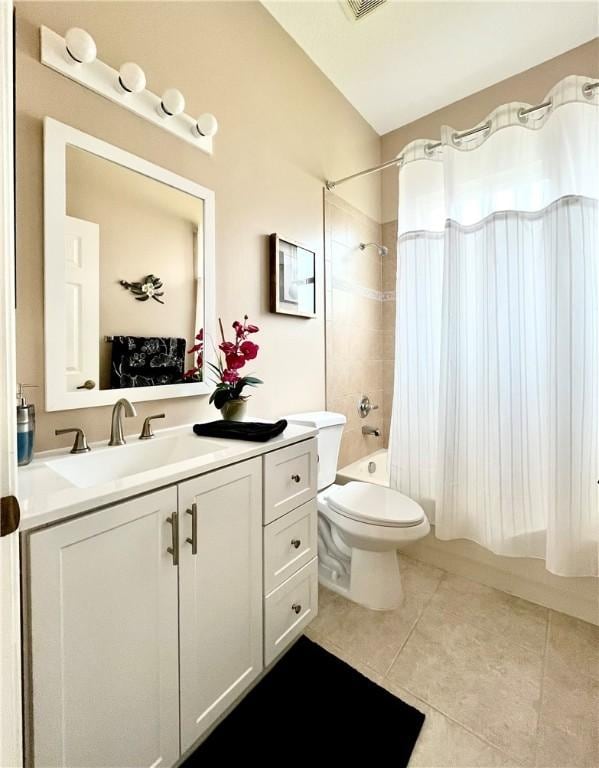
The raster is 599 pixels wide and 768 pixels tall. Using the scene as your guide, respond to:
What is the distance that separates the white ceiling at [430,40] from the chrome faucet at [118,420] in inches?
81.6

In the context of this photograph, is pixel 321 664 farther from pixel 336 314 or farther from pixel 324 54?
pixel 324 54

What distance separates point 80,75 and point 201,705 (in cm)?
193

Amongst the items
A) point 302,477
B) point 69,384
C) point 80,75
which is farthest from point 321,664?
point 80,75

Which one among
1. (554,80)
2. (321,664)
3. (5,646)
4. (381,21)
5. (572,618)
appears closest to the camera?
(5,646)

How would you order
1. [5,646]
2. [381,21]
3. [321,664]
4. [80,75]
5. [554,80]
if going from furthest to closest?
1. [554,80]
2. [381,21]
3. [321,664]
4. [80,75]
5. [5,646]

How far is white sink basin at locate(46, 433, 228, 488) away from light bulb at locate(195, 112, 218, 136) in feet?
3.99

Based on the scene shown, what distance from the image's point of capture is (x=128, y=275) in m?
1.30

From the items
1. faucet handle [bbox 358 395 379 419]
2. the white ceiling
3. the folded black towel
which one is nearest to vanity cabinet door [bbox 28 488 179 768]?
the folded black towel

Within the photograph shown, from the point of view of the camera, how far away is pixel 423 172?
1.98 m

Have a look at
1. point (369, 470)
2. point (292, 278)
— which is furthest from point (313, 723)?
point (292, 278)

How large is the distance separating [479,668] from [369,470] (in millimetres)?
1247

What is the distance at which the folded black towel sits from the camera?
1221 millimetres

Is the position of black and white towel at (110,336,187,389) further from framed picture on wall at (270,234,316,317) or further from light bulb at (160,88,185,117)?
light bulb at (160,88,185,117)

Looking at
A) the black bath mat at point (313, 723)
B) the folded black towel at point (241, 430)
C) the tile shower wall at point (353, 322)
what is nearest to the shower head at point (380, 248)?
the tile shower wall at point (353, 322)
